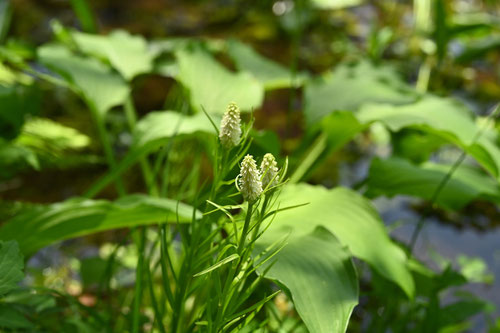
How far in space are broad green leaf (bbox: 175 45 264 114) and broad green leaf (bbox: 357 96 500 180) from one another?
0.89 feet

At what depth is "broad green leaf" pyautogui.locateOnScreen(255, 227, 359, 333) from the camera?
22.1 inches

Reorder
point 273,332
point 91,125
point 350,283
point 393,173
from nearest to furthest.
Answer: point 350,283 < point 273,332 < point 393,173 < point 91,125

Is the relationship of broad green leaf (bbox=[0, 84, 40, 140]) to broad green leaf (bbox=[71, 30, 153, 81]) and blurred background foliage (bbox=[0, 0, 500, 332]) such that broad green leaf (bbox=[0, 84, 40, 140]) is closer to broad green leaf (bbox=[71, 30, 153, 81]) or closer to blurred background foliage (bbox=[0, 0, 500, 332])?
blurred background foliage (bbox=[0, 0, 500, 332])

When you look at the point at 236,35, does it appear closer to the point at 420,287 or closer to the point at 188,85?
the point at 188,85

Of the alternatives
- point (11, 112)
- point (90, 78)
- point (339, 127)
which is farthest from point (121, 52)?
point (339, 127)

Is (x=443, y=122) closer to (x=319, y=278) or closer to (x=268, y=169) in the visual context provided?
(x=319, y=278)

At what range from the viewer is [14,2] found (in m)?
2.61

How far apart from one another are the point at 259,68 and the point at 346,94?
38cm

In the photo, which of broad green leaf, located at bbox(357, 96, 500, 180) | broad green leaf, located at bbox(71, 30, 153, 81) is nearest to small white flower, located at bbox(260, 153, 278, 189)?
broad green leaf, located at bbox(357, 96, 500, 180)

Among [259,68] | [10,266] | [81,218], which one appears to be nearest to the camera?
[10,266]

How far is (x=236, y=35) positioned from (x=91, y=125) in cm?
118

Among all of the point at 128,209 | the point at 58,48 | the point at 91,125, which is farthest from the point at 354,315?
the point at 91,125

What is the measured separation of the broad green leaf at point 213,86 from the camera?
1.14m

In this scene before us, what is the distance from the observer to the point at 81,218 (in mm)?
773
